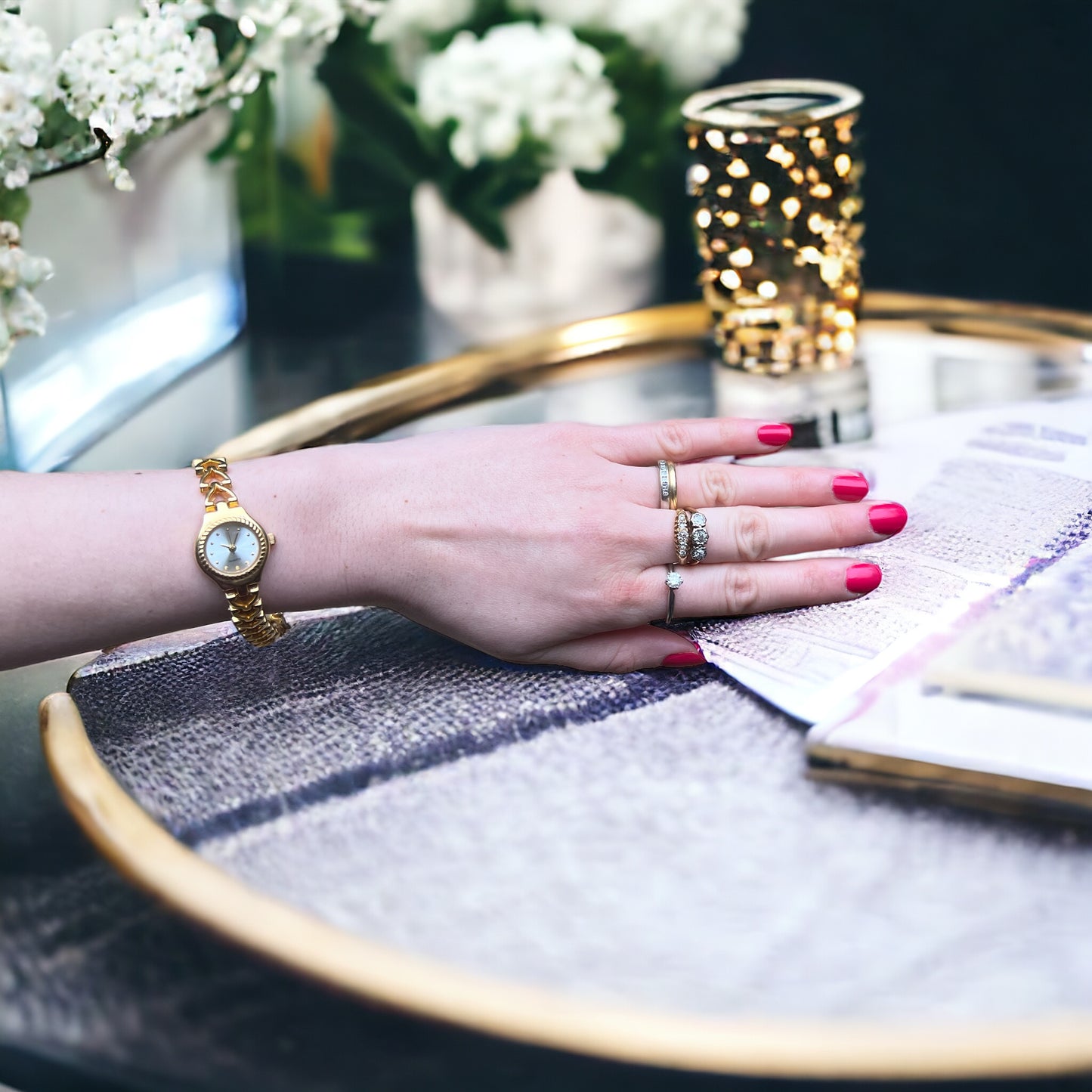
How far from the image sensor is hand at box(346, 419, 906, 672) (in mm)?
561

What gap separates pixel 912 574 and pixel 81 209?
1.88ft

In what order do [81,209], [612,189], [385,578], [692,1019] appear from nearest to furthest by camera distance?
[692,1019]
[385,578]
[81,209]
[612,189]

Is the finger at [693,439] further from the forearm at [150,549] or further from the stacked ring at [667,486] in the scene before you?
the forearm at [150,549]

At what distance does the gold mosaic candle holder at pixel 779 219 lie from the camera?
71 cm

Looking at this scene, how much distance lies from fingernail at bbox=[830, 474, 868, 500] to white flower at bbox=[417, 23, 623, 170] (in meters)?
0.40

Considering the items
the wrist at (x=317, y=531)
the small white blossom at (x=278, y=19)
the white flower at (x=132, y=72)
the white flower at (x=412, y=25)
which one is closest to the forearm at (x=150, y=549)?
the wrist at (x=317, y=531)

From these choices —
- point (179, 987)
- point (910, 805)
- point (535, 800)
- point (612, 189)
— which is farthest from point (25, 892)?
point (612, 189)

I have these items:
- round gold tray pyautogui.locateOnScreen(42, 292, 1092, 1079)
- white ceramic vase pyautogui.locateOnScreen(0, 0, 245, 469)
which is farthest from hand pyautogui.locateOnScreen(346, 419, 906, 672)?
white ceramic vase pyautogui.locateOnScreen(0, 0, 245, 469)

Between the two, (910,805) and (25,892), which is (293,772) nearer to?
(25,892)

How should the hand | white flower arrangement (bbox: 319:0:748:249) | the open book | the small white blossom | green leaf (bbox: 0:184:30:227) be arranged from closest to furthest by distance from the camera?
the open book < the hand < green leaf (bbox: 0:184:30:227) < the small white blossom < white flower arrangement (bbox: 319:0:748:249)

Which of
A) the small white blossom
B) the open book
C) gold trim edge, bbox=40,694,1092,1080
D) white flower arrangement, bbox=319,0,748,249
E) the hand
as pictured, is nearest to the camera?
gold trim edge, bbox=40,694,1092,1080

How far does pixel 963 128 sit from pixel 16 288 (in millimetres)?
725

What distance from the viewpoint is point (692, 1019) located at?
1.17 feet

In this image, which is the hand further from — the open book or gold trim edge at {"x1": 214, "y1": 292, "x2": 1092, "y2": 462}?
gold trim edge at {"x1": 214, "y1": 292, "x2": 1092, "y2": 462}
